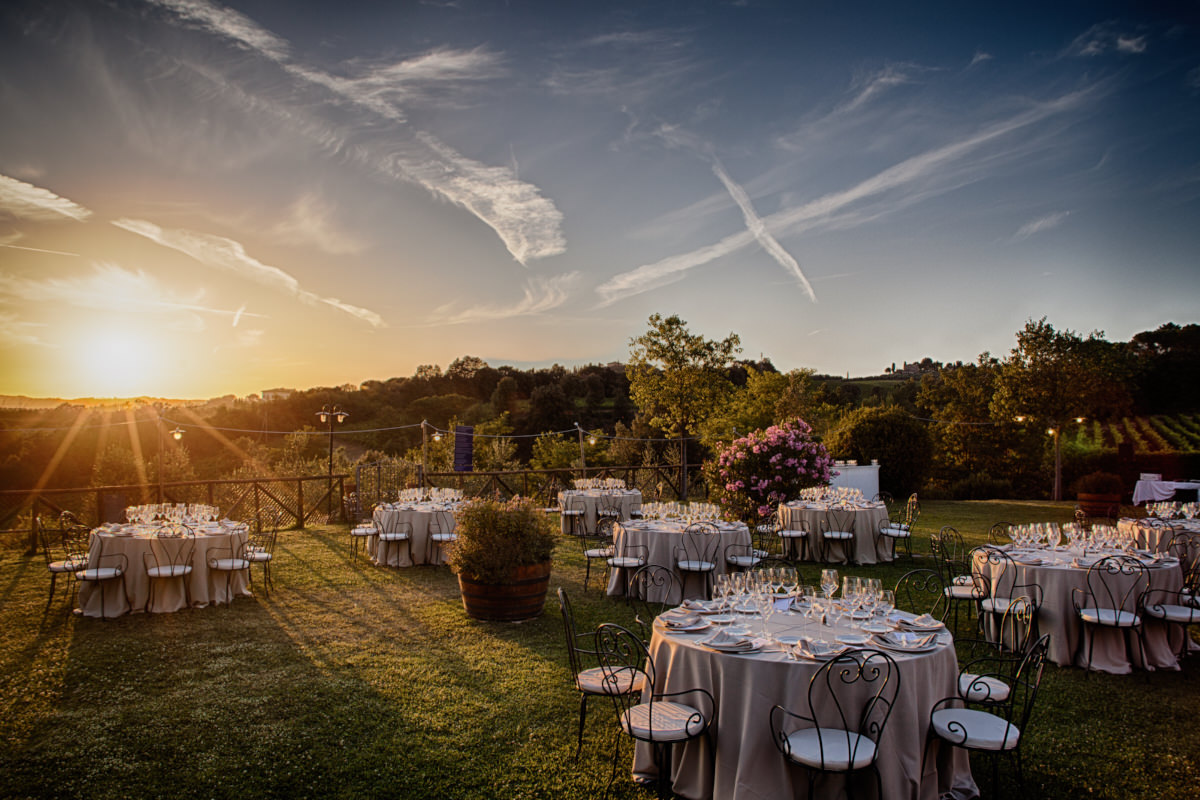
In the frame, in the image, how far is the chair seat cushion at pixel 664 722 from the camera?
2.90m

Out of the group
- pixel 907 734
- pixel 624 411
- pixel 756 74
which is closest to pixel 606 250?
pixel 756 74

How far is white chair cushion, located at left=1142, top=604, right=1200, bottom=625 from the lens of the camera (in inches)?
198

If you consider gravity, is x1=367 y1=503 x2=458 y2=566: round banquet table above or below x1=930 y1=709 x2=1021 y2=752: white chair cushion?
below

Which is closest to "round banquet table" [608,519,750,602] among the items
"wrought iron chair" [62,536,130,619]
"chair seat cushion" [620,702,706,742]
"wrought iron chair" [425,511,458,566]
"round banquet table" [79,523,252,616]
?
"wrought iron chair" [425,511,458,566]

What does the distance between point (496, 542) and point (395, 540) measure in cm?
377

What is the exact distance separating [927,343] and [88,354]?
2076cm

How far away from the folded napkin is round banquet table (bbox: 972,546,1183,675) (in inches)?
112

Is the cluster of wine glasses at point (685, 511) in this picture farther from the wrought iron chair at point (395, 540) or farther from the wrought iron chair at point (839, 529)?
the wrought iron chair at point (395, 540)

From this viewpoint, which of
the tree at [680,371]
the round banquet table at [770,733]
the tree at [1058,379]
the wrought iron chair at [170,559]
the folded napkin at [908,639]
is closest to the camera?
the round banquet table at [770,733]

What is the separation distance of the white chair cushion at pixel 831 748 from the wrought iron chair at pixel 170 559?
7.13 metres

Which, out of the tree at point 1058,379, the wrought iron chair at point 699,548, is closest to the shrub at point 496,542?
the wrought iron chair at point 699,548

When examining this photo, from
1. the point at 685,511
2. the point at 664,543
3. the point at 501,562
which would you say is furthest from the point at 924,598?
the point at 501,562

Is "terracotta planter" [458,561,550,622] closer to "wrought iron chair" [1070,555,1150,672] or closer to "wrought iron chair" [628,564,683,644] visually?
"wrought iron chair" [628,564,683,644]

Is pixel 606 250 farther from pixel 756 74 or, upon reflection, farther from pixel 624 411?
pixel 624 411
